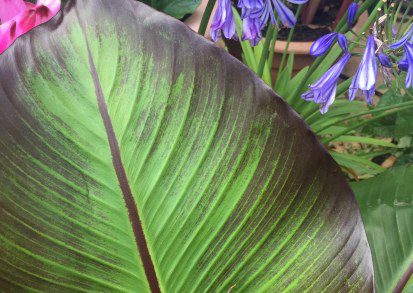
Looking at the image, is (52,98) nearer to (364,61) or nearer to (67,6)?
(67,6)

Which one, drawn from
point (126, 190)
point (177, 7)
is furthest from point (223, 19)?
point (177, 7)

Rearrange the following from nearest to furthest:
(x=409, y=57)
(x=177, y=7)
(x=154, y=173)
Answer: (x=154, y=173)
(x=409, y=57)
(x=177, y=7)

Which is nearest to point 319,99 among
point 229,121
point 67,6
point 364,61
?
point 364,61

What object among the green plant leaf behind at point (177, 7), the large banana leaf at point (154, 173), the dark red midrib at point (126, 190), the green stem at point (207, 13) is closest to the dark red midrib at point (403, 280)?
the large banana leaf at point (154, 173)

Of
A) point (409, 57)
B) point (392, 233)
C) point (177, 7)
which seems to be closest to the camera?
point (409, 57)

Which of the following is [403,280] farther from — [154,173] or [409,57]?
[154,173]
